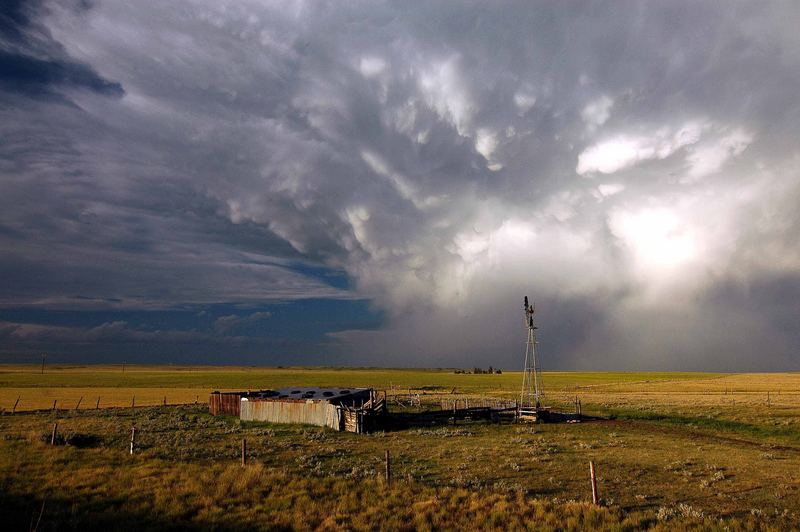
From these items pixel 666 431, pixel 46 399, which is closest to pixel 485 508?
pixel 666 431

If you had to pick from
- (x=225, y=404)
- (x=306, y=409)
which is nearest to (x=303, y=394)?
(x=225, y=404)

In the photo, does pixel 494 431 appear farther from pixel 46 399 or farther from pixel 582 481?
pixel 46 399

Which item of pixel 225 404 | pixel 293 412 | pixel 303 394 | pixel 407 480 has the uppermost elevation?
pixel 303 394

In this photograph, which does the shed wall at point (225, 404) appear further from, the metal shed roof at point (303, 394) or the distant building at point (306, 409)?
the metal shed roof at point (303, 394)

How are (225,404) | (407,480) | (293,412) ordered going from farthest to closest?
(225,404)
(293,412)
(407,480)

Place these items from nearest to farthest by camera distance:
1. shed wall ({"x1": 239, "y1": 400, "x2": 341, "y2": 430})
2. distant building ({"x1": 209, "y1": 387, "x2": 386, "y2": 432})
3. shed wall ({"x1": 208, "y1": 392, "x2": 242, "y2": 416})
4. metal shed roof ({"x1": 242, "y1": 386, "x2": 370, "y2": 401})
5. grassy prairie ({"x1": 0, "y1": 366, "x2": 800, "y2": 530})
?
grassy prairie ({"x1": 0, "y1": 366, "x2": 800, "y2": 530}) < distant building ({"x1": 209, "y1": 387, "x2": 386, "y2": 432}) < shed wall ({"x1": 239, "y1": 400, "x2": 341, "y2": 430}) < metal shed roof ({"x1": 242, "y1": 386, "x2": 370, "y2": 401}) < shed wall ({"x1": 208, "y1": 392, "x2": 242, "y2": 416})

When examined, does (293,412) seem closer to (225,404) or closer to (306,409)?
(306,409)

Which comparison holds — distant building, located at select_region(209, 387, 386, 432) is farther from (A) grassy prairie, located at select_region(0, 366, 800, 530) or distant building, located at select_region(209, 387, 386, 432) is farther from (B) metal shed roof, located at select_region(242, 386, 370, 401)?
(A) grassy prairie, located at select_region(0, 366, 800, 530)

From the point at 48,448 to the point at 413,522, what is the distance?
20397 millimetres

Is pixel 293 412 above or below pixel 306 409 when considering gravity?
below

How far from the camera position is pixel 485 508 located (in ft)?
51.1

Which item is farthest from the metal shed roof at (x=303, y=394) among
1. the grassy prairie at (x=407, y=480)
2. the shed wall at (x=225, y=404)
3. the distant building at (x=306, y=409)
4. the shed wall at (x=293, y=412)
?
the grassy prairie at (x=407, y=480)

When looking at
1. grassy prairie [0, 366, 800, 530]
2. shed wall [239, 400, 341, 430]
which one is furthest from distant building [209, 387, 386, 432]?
grassy prairie [0, 366, 800, 530]

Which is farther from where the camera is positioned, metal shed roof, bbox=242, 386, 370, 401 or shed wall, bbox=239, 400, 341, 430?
metal shed roof, bbox=242, 386, 370, 401
